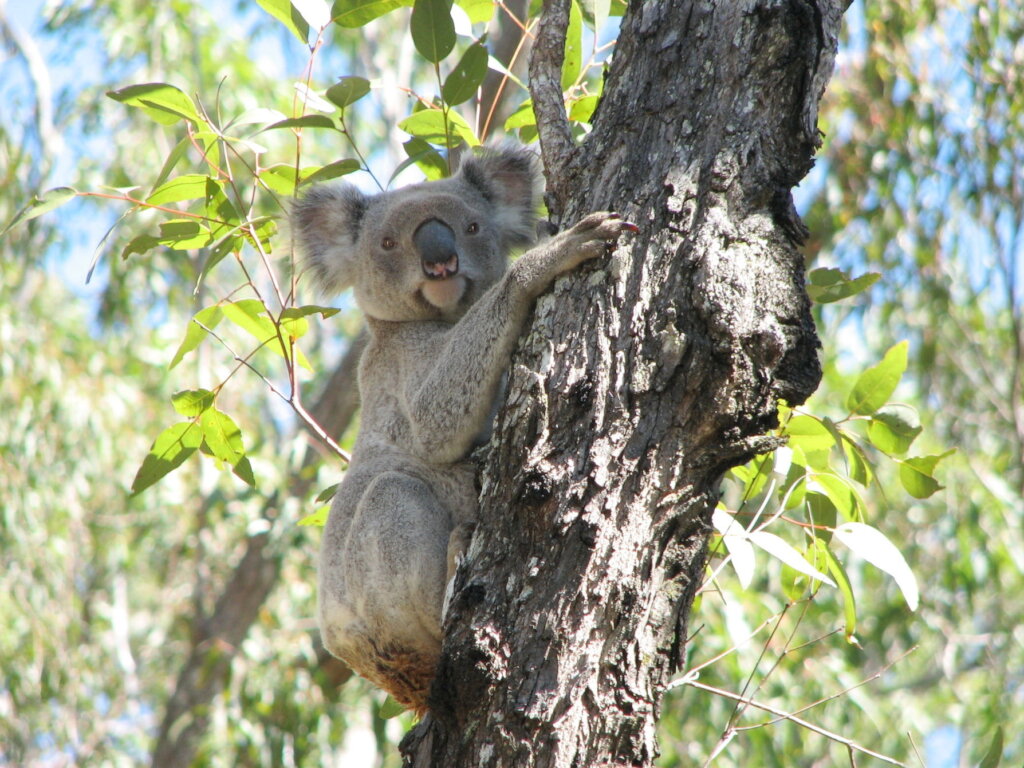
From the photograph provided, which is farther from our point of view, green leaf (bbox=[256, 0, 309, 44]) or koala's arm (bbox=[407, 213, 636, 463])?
green leaf (bbox=[256, 0, 309, 44])

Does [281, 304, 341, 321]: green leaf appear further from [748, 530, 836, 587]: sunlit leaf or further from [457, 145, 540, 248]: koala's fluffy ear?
[748, 530, 836, 587]: sunlit leaf

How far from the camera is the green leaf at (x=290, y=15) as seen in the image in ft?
7.37

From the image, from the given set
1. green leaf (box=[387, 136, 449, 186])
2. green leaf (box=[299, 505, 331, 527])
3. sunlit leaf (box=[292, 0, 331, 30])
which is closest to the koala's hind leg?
green leaf (box=[299, 505, 331, 527])

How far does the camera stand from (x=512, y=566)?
64.2 inches

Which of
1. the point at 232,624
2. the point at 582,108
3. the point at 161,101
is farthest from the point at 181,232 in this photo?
the point at 232,624

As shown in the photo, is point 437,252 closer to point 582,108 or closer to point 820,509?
point 582,108

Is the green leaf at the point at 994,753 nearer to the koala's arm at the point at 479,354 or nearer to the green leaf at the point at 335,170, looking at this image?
the koala's arm at the point at 479,354

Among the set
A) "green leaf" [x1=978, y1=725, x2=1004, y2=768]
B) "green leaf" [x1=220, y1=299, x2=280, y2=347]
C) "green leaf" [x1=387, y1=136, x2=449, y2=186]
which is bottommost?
"green leaf" [x1=978, y1=725, x2=1004, y2=768]

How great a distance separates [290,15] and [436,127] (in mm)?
483

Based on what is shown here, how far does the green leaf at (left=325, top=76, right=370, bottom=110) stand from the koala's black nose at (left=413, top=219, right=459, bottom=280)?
63 cm

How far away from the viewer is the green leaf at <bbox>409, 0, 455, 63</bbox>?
84.0 inches

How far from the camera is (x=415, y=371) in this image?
9.43 feet

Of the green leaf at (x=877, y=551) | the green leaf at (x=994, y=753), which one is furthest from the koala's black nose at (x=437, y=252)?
the green leaf at (x=994, y=753)

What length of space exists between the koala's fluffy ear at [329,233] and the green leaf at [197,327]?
0.76m
